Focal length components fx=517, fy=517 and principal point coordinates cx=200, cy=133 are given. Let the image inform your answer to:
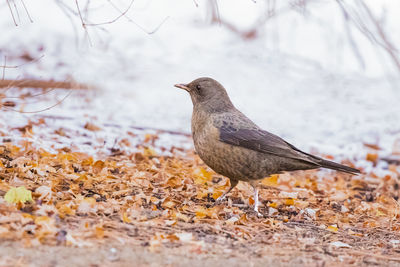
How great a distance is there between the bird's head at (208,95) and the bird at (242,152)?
13 centimetres

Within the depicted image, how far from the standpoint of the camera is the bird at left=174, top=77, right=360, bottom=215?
4.73 m

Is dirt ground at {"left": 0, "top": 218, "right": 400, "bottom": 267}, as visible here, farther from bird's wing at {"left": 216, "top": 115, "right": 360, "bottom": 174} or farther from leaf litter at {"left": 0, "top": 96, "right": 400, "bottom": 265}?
bird's wing at {"left": 216, "top": 115, "right": 360, "bottom": 174}

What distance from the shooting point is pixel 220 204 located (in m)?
4.71

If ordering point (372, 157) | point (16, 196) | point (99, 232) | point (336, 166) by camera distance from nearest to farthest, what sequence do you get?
point (99, 232), point (16, 196), point (336, 166), point (372, 157)

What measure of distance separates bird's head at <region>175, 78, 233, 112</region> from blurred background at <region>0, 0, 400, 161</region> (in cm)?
213

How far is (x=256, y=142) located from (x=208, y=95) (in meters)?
0.75

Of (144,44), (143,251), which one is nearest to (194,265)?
(143,251)

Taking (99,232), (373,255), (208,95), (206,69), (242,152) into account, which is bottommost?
(99,232)

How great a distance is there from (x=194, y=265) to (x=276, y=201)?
2.30 m

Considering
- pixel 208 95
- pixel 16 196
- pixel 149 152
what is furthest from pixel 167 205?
pixel 149 152

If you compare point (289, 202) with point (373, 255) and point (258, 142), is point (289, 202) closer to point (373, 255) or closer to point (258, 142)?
point (258, 142)

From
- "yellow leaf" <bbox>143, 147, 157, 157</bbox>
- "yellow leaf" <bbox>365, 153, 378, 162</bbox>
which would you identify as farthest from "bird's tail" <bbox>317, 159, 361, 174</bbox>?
"yellow leaf" <bbox>365, 153, 378, 162</bbox>

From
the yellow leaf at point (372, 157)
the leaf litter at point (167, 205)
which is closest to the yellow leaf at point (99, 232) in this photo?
the leaf litter at point (167, 205)

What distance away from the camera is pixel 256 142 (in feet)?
15.9
